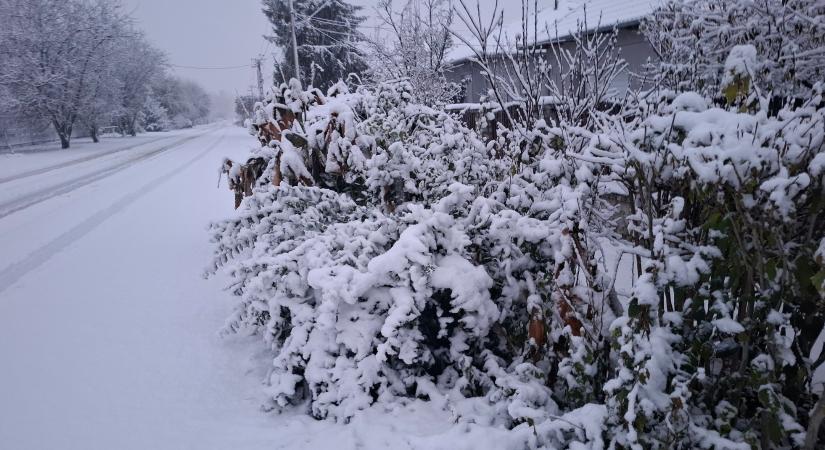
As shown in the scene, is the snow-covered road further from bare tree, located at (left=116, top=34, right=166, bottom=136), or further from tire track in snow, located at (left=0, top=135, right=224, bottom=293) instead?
bare tree, located at (left=116, top=34, right=166, bottom=136)

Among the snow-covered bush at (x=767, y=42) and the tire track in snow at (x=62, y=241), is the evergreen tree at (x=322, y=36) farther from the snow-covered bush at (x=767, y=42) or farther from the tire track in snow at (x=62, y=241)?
the snow-covered bush at (x=767, y=42)

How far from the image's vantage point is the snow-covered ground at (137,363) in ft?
8.34

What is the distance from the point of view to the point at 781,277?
154cm

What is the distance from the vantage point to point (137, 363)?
333cm

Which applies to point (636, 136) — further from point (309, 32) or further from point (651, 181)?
point (309, 32)

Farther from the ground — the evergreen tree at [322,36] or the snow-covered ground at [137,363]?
the evergreen tree at [322,36]

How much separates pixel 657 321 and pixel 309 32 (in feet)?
87.8

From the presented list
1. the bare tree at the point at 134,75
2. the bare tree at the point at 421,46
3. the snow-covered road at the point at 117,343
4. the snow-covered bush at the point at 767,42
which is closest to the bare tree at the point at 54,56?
the bare tree at the point at 134,75

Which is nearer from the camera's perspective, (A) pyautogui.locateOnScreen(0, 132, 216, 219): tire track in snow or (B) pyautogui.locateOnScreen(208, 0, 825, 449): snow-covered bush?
(B) pyautogui.locateOnScreen(208, 0, 825, 449): snow-covered bush

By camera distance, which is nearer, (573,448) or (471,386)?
(573,448)

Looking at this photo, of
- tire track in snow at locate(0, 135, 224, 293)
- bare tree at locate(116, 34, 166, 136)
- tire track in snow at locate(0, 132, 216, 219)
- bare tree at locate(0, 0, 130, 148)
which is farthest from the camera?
bare tree at locate(116, 34, 166, 136)

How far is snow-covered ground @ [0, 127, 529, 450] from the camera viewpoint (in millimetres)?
2541

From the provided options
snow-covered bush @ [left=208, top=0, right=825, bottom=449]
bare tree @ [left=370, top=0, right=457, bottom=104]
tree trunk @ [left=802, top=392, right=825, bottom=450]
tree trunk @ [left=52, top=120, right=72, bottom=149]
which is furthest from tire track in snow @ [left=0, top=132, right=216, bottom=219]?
tree trunk @ [left=52, top=120, right=72, bottom=149]

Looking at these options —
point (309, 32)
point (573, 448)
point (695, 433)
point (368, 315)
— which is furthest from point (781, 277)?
point (309, 32)
